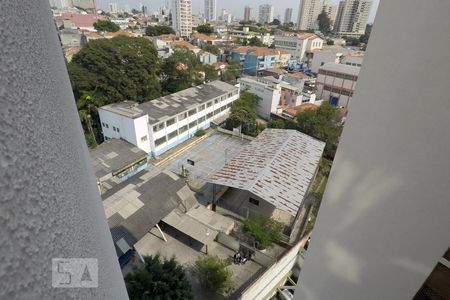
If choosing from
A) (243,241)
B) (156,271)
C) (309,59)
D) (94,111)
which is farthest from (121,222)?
(309,59)

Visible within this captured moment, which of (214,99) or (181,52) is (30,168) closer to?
(214,99)

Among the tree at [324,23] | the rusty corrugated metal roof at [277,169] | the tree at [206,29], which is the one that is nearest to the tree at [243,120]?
the rusty corrugated metal roof at [277,169]

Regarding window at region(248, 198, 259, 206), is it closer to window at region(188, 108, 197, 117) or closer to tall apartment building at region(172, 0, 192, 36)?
window at region(188, 108, 197, 117)

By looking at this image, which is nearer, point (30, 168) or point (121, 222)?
point (30, 168)

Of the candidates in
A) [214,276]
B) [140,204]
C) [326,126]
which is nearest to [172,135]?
[140,204]

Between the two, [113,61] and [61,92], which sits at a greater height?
[61,92]

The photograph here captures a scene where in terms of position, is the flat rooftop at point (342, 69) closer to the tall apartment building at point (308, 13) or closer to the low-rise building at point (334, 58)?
the low-rise building at point (334, 58)

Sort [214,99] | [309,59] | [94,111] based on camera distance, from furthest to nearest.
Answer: [309,59] → [214,99] → [94,111]
